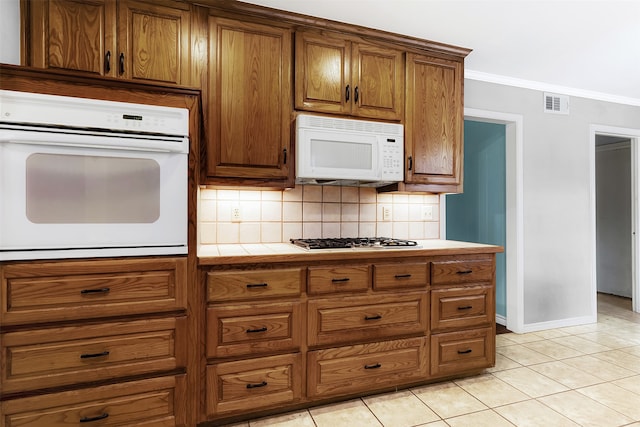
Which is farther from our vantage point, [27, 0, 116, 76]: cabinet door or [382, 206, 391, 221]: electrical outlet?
[382, 206, 391, 221]: electrical outlet

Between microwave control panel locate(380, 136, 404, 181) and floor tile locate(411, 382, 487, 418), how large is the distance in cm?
141

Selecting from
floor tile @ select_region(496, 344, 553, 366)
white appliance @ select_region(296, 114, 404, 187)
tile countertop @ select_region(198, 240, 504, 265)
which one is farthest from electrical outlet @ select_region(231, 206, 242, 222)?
floor tile @ select_region(496, 344, 553, 366)

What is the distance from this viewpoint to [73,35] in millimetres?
1836

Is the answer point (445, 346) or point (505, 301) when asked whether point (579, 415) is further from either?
point (505, 301)

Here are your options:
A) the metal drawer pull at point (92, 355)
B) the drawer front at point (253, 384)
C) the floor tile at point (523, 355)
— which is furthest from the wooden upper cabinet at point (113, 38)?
the floor tile at point (523, 355)

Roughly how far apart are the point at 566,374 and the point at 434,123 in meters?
2.04

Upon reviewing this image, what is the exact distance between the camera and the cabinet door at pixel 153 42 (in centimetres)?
191

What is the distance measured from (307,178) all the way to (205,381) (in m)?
1.29

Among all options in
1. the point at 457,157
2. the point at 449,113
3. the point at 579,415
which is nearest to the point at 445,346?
the point at 579,415

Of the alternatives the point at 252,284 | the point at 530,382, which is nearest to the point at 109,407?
the point at 252,284

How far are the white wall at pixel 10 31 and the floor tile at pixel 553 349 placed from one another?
420cm

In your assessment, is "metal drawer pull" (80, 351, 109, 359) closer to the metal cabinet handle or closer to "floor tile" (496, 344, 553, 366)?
the metal cabinet handle

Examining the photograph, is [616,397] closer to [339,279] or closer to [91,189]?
[339,279]

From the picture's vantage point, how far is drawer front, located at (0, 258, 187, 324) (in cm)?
145
